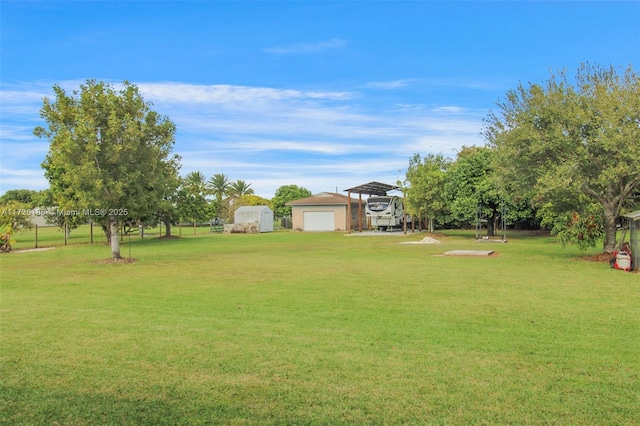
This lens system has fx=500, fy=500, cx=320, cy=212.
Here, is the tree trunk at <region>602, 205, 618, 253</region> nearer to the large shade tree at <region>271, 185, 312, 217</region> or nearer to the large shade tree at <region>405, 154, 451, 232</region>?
the large shade tree at <region>405, 154, 451, 232</region>

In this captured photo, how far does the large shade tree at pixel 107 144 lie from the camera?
57.4 feet

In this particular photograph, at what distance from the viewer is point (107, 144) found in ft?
59.4

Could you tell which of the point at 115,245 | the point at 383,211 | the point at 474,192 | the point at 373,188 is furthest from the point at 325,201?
the point at 115,245

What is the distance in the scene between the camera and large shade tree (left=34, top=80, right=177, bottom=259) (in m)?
17.5

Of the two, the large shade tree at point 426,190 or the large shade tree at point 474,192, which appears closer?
the large shade tree at point 474,192

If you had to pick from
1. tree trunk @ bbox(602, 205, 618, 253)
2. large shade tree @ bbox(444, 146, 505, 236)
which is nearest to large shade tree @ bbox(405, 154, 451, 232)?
large shade tree @ bbox(444, 146, 505, 236)

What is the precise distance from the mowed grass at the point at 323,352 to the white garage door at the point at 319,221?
39519 millimetres

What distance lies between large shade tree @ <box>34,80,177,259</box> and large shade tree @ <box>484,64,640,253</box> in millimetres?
13132

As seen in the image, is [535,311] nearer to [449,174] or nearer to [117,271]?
[117,271]

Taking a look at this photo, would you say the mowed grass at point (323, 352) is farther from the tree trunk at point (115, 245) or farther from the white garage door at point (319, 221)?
the white garage door at point (319, 221)

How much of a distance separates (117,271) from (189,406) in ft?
39.8

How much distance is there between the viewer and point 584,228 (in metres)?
18.6

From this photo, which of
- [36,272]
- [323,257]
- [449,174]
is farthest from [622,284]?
[449,174]

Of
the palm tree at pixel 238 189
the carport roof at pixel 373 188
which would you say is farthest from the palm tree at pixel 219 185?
the carport roof at pixel 373 188
